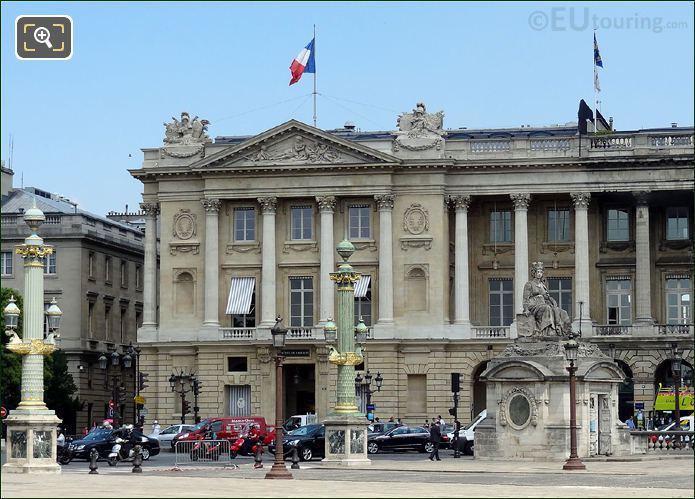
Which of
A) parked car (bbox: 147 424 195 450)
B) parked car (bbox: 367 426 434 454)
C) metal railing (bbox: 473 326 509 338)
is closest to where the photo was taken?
parked car (bbox: 367 426 434 454)

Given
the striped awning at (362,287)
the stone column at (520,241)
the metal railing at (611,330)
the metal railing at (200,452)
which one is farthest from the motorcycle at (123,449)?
the metal railing at (611,330)

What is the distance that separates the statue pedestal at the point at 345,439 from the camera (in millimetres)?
55000

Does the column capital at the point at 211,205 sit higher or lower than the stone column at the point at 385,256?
higher

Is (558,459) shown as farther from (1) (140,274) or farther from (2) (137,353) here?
(1) (140,274)

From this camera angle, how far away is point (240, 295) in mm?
101500

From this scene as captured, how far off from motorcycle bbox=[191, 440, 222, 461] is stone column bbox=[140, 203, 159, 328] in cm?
3895

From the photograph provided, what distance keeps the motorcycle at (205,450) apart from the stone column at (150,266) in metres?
38.9

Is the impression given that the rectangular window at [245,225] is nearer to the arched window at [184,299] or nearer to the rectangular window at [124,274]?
the arched window at [184,299]

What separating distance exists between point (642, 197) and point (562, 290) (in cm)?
724

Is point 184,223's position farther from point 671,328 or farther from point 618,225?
point 671,328

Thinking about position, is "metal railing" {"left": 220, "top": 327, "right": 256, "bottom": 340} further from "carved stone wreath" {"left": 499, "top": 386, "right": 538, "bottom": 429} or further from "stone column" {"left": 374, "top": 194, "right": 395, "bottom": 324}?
"carved stone wreath" {"left": 499, "top": 386, "right": 538, "bottom": 429}

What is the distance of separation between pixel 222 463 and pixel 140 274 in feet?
204

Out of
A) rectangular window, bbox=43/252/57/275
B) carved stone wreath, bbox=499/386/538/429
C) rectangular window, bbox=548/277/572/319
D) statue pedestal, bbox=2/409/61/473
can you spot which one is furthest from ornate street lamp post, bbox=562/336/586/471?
rectangular window, bbox=43/252/57/275

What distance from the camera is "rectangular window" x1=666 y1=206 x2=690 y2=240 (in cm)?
10119
